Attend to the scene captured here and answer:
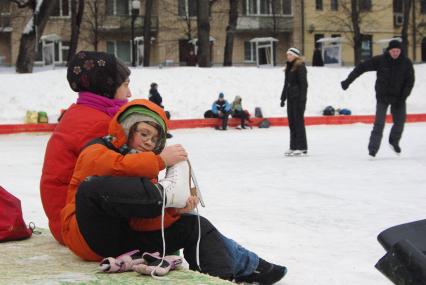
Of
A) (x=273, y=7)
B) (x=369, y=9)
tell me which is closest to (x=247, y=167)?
(x=273, y=7)

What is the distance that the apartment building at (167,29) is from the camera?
42.6m

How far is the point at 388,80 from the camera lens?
31.2 ft

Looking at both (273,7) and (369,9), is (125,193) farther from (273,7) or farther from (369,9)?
(369,9)

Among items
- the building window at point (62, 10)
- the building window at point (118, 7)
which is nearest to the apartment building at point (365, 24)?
the building window at point (118, 7)

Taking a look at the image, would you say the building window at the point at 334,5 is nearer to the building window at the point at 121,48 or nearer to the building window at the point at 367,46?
the building window at the point at 367,46

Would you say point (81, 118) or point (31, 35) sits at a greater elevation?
point (31, 35)

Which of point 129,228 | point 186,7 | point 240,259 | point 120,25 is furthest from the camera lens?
point 186,7

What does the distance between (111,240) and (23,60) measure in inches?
945

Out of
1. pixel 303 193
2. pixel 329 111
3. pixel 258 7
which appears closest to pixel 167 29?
pixel 258 7

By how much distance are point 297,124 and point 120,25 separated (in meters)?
34.3

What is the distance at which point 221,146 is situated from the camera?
1292 centimetres

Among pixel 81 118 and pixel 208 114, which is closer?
pixel 81 118

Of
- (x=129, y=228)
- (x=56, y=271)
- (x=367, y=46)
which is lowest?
(x=56, y=271)

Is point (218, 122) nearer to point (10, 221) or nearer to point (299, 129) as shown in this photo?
point (299, 129)
